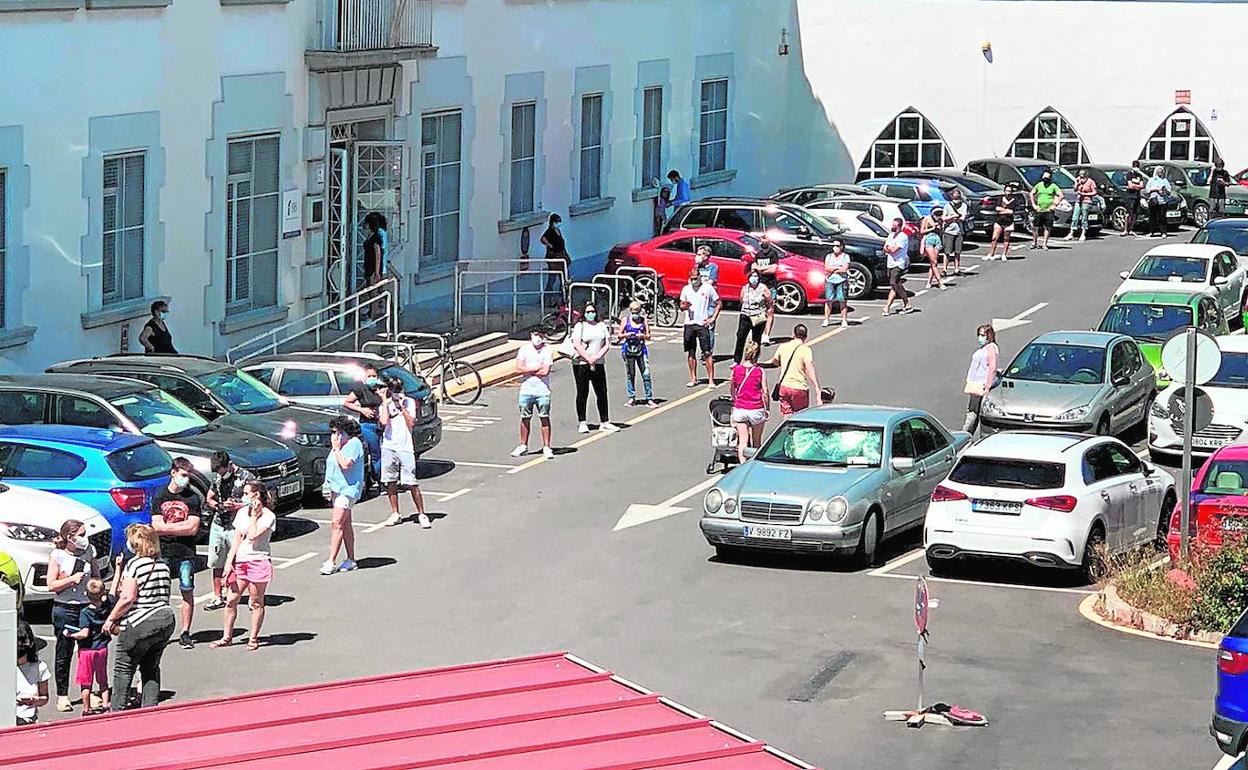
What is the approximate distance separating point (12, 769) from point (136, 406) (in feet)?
44.7

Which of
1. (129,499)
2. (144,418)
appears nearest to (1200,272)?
(144,418)

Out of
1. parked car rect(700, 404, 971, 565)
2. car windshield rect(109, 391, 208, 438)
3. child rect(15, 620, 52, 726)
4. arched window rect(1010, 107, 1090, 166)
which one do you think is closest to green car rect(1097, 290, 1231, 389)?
parked car rect(700, 404, 971, 565)

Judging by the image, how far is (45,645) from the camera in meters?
18.2

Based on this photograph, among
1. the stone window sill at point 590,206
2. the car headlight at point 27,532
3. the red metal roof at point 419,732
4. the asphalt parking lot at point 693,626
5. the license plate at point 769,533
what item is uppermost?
the stone window sill at point 590,206

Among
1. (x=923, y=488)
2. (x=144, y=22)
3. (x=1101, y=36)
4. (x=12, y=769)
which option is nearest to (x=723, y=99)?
(x=1101, y=36)

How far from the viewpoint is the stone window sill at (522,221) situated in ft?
122

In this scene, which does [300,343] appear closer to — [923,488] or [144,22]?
[144,22]

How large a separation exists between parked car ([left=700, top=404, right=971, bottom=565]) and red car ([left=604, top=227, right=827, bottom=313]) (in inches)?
558

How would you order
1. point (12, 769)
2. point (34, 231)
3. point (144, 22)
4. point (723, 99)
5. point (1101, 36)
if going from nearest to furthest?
1. point (12, 769)
2. point (34, 231)
3. point (144, 22)
4. point (723, 99)
5. point (1101, 36)

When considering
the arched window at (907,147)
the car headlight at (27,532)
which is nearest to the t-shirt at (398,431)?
the car headlight at (27,532)

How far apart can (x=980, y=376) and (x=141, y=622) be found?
13525 mm

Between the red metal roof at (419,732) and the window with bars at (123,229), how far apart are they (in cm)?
1792

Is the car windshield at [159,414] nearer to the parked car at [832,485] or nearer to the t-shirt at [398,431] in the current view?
the t-shirt at [398,431]

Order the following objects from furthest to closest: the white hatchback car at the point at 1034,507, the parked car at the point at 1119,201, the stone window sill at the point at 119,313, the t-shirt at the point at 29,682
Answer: the parked car at the point at 1119,201 < the stone window sill at the point at 119,313 < the white hatchback car at the point at 1034,507 < the t-shirt at the point at 29,682
